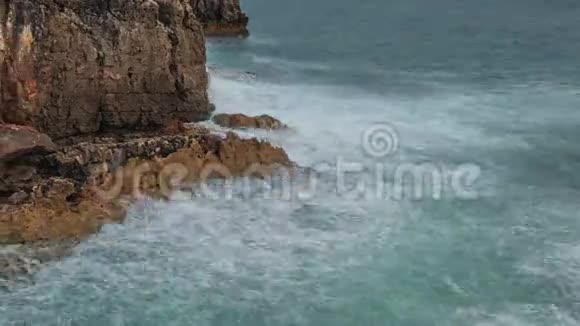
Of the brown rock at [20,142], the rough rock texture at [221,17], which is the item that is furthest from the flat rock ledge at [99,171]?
the rough rock texture at [221,17]

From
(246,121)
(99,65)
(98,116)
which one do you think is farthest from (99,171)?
(246,121)

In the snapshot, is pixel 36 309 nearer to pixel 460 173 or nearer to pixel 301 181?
pixel 301 181

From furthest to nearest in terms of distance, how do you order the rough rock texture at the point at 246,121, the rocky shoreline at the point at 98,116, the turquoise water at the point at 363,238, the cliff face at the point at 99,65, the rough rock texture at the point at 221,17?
1. the rough rock texture at the point at 221,17
2. the rough rock texture at the point at 246,121
3. the cliff face at the point at 99,65
4. the rocky shoreline at the point at 98,116
5. the turquoise water at the point at 363,238

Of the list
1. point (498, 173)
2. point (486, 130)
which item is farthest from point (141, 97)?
point (486, 130)

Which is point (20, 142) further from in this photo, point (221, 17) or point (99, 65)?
point (221, 17)

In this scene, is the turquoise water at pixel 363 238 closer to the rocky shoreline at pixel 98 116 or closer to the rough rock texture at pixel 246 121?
the rough rock texture at pixel 246 121

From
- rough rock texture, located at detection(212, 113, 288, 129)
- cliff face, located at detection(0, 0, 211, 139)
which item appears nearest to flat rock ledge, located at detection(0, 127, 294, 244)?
cliff face, located at detection(0, 0, 211, 139)
